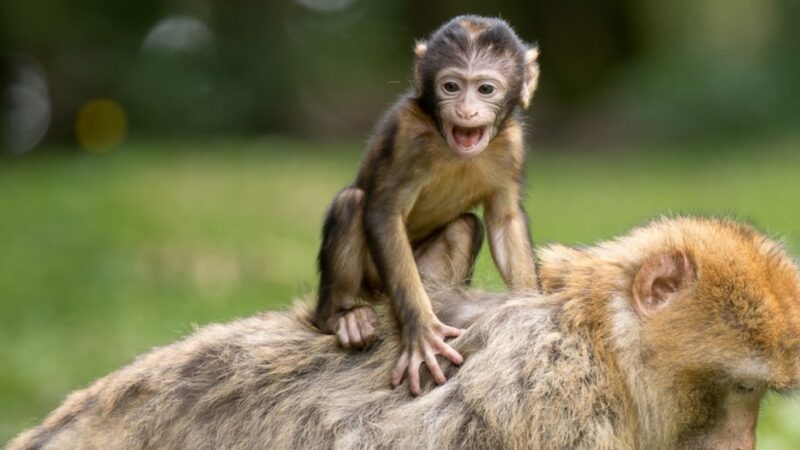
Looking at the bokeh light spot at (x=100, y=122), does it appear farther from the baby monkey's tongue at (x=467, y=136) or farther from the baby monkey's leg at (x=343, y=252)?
the baby monkey's tongue at (x=467, y=136)

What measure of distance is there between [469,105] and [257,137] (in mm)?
17874

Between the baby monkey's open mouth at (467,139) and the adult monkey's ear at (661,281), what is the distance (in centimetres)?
100

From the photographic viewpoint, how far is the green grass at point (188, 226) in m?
10.6

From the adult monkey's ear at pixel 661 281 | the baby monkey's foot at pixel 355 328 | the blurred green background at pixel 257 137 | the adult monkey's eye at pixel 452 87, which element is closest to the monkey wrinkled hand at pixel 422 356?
the baby monkey's foot at pixel 355 328

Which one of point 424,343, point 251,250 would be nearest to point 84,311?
point 251,250

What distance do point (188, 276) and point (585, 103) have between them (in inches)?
583

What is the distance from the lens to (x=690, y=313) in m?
5.49

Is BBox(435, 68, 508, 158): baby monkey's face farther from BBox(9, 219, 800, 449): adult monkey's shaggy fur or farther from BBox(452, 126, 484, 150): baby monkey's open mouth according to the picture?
BBox(9, 219, 800, 449): adult monkey's shaggy fur

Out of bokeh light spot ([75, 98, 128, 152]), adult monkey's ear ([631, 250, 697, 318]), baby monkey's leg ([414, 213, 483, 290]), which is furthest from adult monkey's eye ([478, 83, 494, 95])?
bokeh light spot ([75, 98, 128, 152])

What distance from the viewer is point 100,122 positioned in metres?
23.3

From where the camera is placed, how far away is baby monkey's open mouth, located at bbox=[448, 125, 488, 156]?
6.21 m

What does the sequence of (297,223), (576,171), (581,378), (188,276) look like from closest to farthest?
(581,378) → (188,276) → (297,223) → (576,171)

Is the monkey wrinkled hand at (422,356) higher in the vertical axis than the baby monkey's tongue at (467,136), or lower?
lower

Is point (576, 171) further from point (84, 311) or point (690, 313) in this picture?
point (690, 313)
